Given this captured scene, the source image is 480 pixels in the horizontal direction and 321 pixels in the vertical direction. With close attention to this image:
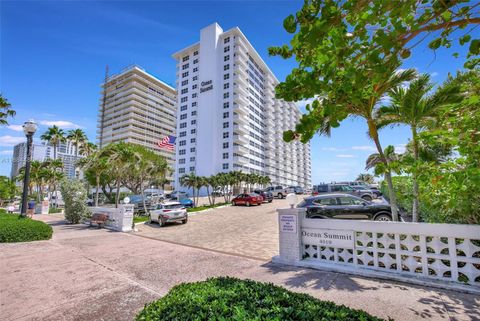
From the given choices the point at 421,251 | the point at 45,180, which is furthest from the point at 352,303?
the point at 45,180

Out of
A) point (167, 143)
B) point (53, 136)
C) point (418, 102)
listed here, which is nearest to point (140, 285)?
point (418, 102)

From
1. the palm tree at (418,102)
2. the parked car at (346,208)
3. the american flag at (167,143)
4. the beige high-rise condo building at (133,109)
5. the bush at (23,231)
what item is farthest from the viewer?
the beige high-rise condo building at (133,109)

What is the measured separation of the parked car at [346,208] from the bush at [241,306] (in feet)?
35.5

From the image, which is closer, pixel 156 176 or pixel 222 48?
pixel 156 176

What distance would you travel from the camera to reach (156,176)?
92.0 ft

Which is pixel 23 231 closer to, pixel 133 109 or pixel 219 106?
pixel 219 106

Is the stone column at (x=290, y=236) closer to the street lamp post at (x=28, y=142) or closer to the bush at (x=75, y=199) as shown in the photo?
the street lamp post at (x=28, y=142)

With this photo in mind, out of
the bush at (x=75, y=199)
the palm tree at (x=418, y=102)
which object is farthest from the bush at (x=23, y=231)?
the palm tree at (x=418, y=102)

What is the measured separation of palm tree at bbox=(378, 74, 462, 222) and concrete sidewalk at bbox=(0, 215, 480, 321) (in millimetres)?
3126

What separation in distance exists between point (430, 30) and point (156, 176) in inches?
1115

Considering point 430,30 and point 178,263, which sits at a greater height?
point 430,30

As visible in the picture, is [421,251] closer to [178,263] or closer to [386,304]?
[386,304]

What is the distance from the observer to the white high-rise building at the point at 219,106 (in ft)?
206

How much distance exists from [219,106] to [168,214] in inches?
2009
